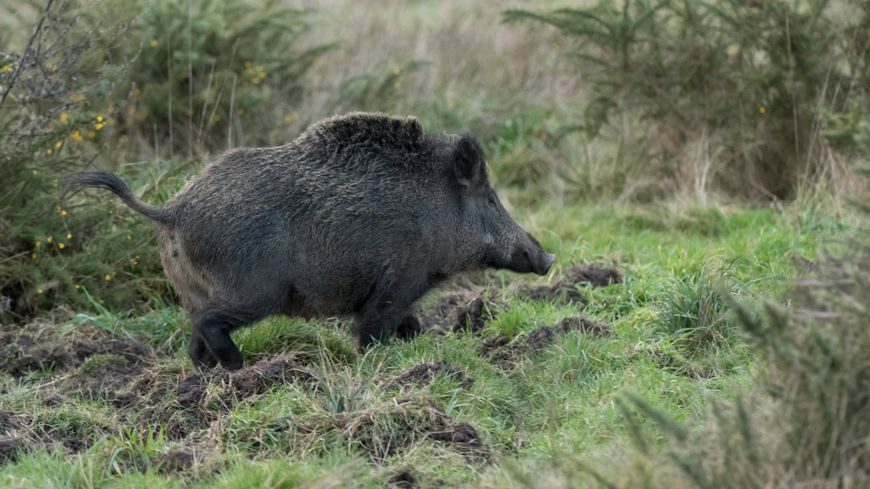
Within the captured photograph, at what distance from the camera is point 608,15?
9914 mm

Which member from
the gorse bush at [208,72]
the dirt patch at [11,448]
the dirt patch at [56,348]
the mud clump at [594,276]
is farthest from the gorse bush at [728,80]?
the dirt patch at [11,448]

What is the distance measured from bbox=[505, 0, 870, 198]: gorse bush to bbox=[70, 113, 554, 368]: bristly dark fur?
327cm

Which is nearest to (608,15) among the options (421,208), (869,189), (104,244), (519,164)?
(519,164)

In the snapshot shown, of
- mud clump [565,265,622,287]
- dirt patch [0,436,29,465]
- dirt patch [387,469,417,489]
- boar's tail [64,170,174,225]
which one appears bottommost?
dirt patch [0,436,29,465]

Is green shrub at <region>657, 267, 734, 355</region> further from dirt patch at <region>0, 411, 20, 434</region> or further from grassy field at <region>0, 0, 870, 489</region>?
dirt patch at <region>0, 411, 20, 434</region>

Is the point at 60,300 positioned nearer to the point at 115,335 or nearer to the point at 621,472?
the point at 115,335

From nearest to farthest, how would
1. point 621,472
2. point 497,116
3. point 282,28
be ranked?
point 621,472, point 282,28, point 497,116

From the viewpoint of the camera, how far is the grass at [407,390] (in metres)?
4.80

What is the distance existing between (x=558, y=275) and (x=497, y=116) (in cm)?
436

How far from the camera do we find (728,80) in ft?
32.2

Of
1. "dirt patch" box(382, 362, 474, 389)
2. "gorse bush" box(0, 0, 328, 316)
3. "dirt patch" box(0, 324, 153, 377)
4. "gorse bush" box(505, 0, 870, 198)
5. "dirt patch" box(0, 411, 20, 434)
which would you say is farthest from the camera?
"gorse bush" box(505, 0, 870, 198)

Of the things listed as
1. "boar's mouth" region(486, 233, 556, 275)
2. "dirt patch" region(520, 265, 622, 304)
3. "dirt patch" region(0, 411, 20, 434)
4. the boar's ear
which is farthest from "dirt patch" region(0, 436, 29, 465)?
"dirt patch" region(520, 265, 622, 304)

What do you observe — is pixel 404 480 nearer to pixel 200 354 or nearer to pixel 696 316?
pixel 200 354

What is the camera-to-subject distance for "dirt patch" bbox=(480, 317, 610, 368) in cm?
648
